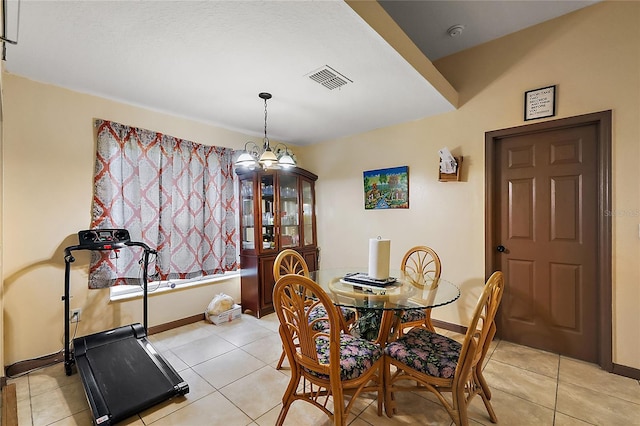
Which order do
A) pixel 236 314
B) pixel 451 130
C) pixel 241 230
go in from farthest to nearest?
pixel 241 230
pixel 236 314
pixel 451 130

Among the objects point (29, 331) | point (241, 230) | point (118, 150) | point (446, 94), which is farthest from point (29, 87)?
point (446, 94)

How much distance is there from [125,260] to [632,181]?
4587mm

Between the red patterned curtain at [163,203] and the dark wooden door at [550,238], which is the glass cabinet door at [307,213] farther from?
the dark wooden door at [550,238]

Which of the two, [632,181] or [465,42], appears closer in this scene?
[632,181]

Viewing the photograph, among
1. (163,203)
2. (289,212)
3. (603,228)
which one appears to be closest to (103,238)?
(163,203)

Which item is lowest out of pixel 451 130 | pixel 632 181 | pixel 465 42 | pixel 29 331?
pixel 29 331

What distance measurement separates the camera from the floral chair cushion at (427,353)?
62.8 inches

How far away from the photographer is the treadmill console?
246cm

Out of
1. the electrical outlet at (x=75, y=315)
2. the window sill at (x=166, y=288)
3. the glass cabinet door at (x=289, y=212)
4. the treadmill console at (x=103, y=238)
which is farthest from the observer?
the glass cabinet door at (x=289, y=212)

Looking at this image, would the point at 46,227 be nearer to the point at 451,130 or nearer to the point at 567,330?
the point at 451,130

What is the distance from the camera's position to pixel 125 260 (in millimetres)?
2920

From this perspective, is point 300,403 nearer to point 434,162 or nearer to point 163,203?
point 163,203

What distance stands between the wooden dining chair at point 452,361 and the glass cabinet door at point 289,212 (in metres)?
2.39

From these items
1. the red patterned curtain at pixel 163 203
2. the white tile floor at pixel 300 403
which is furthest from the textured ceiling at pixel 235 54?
the white tile floor at pixel 300 403
